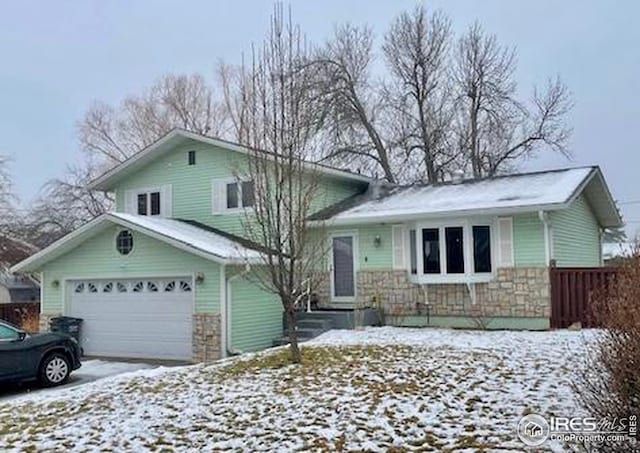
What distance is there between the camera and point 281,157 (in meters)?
9.97

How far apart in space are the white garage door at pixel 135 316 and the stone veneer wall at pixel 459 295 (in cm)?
402

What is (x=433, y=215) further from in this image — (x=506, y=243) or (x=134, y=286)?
(x=134, y=286)

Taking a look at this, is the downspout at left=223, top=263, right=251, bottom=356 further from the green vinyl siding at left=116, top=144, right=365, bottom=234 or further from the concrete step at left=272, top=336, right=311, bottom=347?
the green vinyl siding at left=116, top=144, right=365, bottom=234

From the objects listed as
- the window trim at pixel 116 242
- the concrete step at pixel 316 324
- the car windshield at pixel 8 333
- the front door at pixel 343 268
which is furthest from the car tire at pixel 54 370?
the front door at pixel 343 268

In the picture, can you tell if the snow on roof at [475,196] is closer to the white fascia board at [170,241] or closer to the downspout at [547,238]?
the downspout at [547,238]

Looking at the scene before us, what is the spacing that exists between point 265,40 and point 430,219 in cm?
664

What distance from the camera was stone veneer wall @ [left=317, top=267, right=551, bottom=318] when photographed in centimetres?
1373

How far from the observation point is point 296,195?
10.2 m

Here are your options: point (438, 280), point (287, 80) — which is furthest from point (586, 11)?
point (287, 80)

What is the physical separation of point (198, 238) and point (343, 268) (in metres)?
4.05

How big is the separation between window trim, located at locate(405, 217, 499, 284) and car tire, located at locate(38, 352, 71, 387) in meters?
8.21

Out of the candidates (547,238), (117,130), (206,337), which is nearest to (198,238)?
(206,337)

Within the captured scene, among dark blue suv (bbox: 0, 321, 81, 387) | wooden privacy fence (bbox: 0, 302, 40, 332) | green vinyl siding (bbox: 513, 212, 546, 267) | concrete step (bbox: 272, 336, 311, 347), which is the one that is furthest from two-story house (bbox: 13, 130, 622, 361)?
wooden privacy fence (bbox: 0, 302, 40, 332)

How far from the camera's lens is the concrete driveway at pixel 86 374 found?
10.7m
